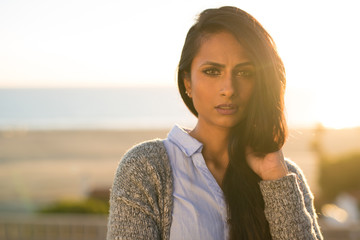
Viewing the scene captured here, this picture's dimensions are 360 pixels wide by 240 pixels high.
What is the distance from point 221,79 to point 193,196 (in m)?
0.51

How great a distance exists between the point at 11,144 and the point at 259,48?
36.2m

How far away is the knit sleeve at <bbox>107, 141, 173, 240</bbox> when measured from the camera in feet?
7.48

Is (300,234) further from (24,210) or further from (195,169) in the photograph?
(24,210)

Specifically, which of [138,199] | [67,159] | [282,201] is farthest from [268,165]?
[67,159]

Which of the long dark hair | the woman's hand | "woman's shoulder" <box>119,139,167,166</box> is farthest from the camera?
the woman's hand

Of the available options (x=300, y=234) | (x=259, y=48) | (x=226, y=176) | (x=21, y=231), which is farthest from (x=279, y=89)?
(x=21, y=231)

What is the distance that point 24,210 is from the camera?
15617mm

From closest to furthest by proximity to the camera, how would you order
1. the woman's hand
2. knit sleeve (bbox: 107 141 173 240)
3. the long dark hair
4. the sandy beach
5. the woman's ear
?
knit sleeve (bbox: 107 141 173 240) → the long dark hair → the woman's hand → the woman's ear → the sandy beach

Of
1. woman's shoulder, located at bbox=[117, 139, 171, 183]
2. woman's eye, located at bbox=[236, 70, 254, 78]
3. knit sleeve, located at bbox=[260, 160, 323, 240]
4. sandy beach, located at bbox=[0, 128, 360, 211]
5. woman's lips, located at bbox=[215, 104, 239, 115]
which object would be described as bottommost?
sandy beach, located at bbox=[0, 128, 360, 211]

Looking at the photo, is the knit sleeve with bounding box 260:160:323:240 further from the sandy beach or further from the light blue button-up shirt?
the sandy beach

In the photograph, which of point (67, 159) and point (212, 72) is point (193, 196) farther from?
point (67, 159)

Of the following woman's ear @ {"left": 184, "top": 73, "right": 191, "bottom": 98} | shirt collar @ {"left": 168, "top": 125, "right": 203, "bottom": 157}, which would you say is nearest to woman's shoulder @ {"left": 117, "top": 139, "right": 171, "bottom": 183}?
shirt collar @ {"left": 168, "top": 125, "right": 203, "bottom": 157}

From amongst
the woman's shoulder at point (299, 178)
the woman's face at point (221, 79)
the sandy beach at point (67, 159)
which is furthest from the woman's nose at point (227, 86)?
the sandy beach at point (67, 159)

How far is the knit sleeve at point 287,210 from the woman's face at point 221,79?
1.12 feet
